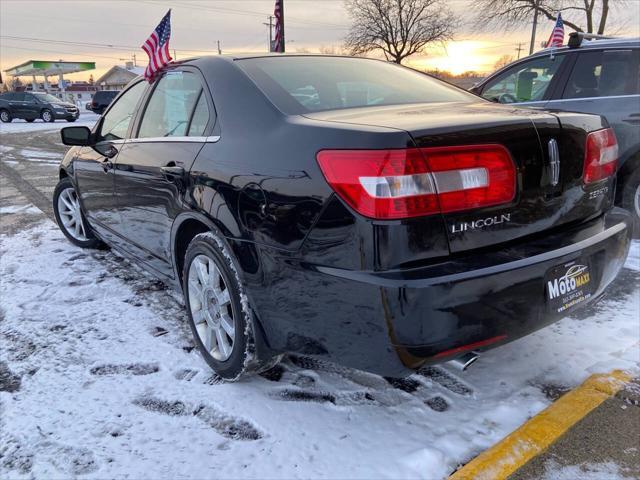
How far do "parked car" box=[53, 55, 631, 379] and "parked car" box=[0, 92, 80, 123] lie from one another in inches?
1046

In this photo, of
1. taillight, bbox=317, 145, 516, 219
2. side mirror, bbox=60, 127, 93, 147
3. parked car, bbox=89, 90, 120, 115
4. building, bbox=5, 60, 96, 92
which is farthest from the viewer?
building, bbox=5, 60, 96, 92

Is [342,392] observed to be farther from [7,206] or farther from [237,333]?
[7,206]

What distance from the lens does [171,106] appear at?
3.00m

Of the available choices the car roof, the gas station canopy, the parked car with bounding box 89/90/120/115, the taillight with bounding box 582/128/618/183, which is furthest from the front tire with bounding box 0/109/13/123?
the gas station canopy

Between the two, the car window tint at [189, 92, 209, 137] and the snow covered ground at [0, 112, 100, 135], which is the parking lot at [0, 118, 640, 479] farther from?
the snow covered ground at [0, 112, 100, 135]

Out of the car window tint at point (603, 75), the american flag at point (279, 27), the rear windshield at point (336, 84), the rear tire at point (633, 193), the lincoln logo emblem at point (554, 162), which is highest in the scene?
the american flag at point (279, 27)

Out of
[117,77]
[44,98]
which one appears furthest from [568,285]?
[117,77]

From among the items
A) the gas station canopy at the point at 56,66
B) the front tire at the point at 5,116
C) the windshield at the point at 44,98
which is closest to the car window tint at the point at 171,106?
the windshield at the point at 44,98

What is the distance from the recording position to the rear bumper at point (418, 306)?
1711 mm

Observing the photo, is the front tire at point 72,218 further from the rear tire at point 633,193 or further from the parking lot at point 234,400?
the rear tire at point 633,193

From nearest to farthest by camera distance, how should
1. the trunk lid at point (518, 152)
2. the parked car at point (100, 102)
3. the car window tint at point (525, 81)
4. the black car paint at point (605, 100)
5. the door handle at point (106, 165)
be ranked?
the trunk lid at point (518, 152), the door handle at point (106, 165), the black car paint at point (605, 100), the car window tint at point (525, 81), the parked car at point (100, 102)

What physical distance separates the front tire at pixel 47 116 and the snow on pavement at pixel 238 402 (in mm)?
26015

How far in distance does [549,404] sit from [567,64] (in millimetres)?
3819

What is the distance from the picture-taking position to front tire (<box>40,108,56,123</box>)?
25.5 metres
